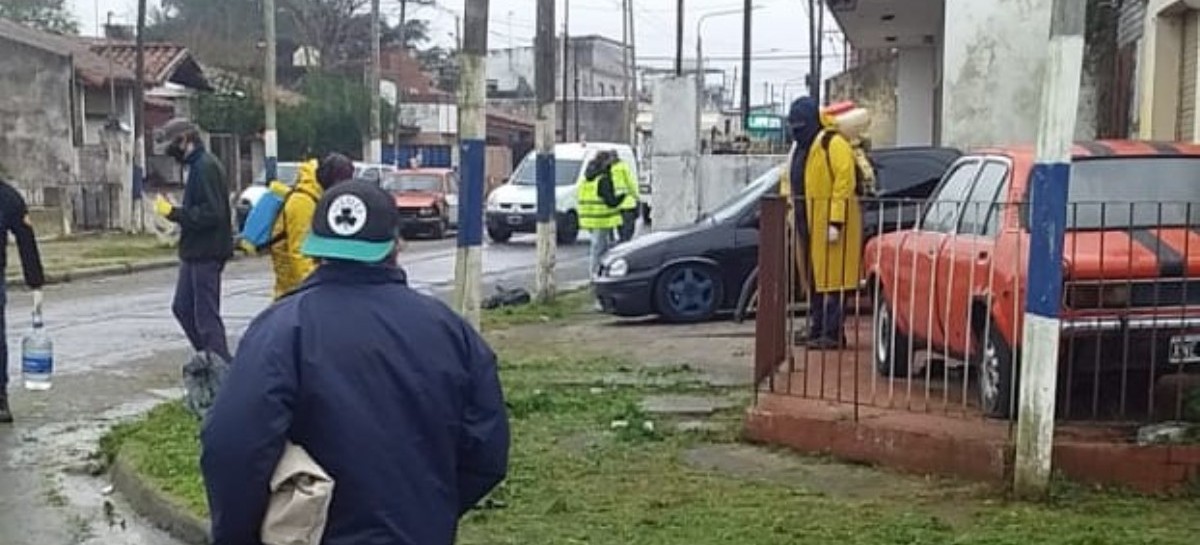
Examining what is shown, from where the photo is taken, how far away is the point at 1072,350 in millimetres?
7855

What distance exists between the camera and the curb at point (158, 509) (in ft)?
25.4

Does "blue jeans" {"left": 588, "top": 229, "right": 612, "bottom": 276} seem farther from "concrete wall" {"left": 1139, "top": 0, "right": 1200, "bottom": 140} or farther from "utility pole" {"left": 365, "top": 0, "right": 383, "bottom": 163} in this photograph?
"utility pole" {"left": 365, "top": 0, "right": 383, "bottom": 163}

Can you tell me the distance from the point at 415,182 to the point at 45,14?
3289 centimetres

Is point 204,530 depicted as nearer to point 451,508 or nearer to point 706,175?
point 451,508

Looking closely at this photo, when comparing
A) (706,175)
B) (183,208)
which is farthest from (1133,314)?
(706,175)

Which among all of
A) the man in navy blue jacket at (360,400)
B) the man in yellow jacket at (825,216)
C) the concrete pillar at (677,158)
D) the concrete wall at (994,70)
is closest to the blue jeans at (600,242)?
the concrete pillar at (677,158)

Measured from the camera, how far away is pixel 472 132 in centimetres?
863

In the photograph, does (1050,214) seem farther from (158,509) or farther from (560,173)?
(560,173)

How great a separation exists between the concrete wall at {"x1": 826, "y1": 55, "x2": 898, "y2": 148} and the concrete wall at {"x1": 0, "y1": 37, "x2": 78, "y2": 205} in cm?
1806

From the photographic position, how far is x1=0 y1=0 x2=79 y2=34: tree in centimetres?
6228

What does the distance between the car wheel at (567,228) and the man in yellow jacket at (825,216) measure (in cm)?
2208

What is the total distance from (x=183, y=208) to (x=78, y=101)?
101 ft

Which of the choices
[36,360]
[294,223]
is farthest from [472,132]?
[36,360]

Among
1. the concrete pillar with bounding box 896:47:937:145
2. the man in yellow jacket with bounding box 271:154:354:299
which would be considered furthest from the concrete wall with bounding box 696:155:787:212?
the man in yellow jacket with bounding box 271:154:354:299
